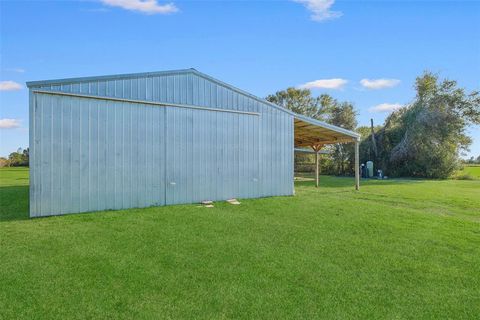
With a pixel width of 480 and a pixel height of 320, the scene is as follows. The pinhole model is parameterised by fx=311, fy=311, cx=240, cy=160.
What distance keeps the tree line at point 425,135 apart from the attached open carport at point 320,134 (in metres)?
9.70

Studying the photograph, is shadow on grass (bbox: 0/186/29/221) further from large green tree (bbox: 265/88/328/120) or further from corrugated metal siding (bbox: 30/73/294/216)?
large green tree (bbox: 265/88/328/120)

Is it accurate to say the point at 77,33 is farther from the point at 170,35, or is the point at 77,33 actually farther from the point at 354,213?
the point at 354,213

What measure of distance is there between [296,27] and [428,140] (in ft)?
51.7

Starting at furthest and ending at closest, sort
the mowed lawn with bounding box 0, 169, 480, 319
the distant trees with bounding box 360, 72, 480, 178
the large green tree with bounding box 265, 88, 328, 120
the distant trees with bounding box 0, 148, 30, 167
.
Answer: the distant trees with bounding box 0, 148, 30, 167 < the large green tree with bounding box 265, 88, 328, 120 < the distant trees with bounding box 360, 72, 480, 178 < the mowed lawn with bounding box 0, 169, 480, 319

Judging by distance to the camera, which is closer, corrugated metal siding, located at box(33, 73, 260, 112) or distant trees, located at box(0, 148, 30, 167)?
corrugated metal siding, located at box(33, 73, 260, 112)

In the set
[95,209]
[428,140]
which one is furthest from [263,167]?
[428,140]

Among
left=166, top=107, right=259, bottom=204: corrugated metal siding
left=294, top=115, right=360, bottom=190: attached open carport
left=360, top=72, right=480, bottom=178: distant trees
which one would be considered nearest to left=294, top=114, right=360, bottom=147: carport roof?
left=294, top=115, right=360, bottom=190: attached open carport

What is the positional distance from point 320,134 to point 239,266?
36.0 ft

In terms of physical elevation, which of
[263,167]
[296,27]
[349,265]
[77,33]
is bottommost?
[349,265]

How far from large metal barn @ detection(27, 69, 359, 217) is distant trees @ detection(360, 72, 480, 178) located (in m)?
15.1

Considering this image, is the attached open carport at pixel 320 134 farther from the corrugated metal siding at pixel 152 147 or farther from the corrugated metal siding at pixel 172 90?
the corrugated metal siding at pixel 172 90

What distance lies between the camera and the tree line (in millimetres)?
20672

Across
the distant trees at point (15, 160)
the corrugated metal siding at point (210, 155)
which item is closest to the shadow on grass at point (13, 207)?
the corrugated metal siding at point (210, 155)

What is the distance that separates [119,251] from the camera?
4.38 m
